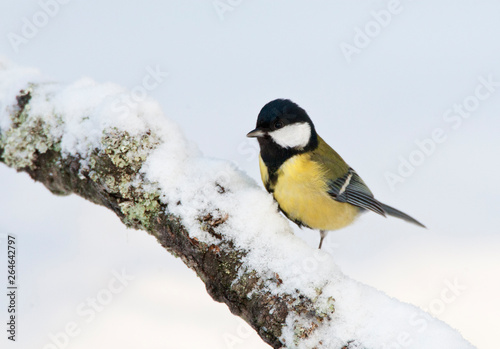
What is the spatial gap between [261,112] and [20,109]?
4.61 ft

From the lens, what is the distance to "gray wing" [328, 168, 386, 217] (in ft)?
9.09

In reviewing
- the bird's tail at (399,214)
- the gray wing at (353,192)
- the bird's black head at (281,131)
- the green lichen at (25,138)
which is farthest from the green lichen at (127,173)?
the bird's tail at (399,214)

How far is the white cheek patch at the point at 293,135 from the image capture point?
2578 millimetres

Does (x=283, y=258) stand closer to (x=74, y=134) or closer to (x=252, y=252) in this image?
(x=252, y=252)

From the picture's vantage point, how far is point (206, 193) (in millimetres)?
2053

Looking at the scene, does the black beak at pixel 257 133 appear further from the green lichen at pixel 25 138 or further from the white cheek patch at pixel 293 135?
the green lichen at pixel 25 138

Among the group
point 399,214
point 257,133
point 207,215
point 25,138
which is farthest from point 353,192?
point 25,138

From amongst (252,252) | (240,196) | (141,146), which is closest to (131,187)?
(141,146)

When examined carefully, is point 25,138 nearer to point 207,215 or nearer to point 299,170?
point 207,215

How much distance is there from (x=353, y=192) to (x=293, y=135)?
583 millimetres

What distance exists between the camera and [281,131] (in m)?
2.57

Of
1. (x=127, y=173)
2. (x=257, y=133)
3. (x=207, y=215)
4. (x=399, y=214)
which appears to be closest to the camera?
(x=207, y=215)

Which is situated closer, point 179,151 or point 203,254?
point 203,254

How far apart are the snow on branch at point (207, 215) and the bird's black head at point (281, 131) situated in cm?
33
